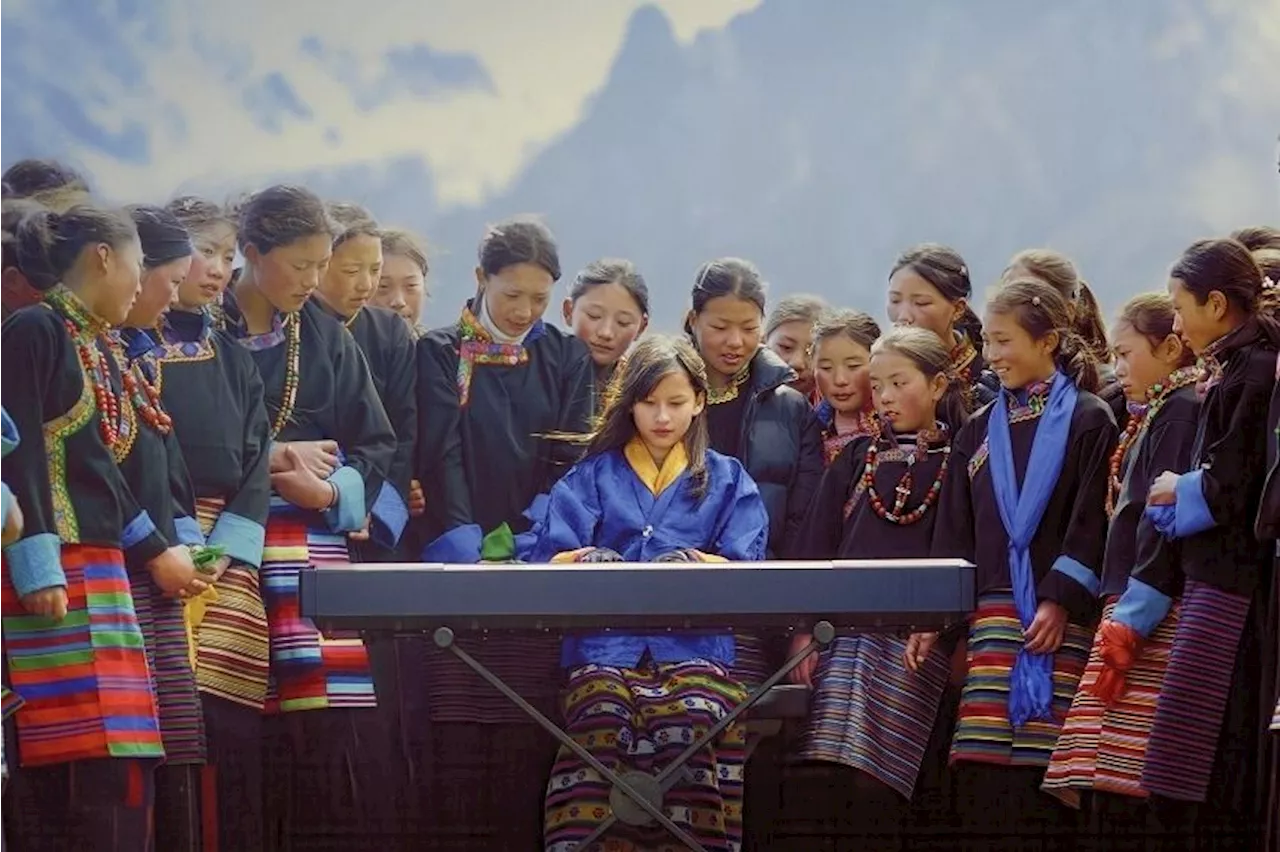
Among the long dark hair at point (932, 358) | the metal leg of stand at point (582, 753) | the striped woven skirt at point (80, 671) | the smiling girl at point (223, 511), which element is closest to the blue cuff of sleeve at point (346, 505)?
the smiling girl at point (223, 511)

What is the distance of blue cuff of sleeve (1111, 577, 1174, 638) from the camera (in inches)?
234

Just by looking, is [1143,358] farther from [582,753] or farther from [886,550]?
[582,753]

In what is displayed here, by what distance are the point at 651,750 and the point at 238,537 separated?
1.20 metres

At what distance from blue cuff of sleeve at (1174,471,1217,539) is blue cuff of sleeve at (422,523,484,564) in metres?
1.79

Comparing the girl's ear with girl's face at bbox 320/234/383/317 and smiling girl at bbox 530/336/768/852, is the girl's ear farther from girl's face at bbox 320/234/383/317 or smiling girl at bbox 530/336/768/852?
girl's face at bbox 320/234/383/317

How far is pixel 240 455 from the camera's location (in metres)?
6.32

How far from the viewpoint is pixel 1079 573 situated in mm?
6219

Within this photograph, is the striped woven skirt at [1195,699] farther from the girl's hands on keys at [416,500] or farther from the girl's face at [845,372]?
the girl's hands on keys at [416,500]

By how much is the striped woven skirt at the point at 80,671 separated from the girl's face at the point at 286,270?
0.87 metres

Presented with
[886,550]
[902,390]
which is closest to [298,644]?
[886,550]

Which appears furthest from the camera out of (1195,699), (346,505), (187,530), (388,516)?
(388,516)

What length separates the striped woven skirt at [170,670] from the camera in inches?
238

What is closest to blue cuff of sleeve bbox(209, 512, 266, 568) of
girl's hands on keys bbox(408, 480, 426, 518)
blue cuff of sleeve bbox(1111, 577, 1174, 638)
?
girl's hands on keys bbox(408, 480, 426, 518)

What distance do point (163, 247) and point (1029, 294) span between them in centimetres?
213
